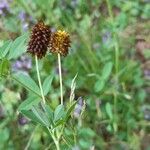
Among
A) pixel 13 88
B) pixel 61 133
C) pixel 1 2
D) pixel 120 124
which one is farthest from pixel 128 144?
pixel 61 133

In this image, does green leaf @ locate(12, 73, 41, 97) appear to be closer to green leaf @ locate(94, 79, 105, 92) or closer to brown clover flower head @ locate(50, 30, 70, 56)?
brown clover flower head @ locate(50, 30, 70, 56)

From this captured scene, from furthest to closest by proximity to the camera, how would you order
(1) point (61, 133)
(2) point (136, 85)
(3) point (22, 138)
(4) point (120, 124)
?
(2) point (136, 85) < (4) point (120, 124) < (3) point (22, 138) < (1) point (61, 133)

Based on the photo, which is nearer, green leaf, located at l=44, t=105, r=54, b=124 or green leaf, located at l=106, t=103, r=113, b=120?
green leaf, located at l=44, t=105, r=54, b=124

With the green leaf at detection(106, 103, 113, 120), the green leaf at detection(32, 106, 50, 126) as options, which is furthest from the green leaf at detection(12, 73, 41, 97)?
the green leaf at detection(106, 103, 113, 120)

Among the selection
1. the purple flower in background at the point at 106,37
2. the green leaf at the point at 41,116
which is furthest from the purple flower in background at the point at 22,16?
the green leaf at the point at 41,116

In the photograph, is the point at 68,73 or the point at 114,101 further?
the point at 68,73

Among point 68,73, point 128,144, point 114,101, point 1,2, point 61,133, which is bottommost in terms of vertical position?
point 128,144

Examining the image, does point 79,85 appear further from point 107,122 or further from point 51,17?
point 51,17
